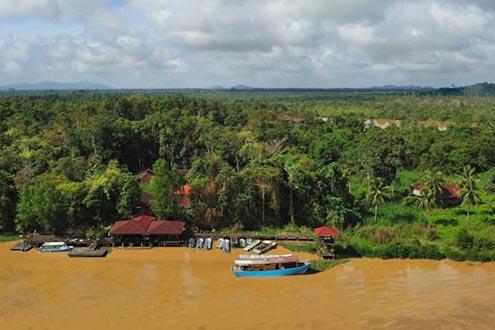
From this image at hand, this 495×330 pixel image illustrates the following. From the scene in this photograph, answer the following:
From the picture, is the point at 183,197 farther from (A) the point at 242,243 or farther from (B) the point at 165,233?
(A) the point at 242,243

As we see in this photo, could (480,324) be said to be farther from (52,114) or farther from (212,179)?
(52,114)

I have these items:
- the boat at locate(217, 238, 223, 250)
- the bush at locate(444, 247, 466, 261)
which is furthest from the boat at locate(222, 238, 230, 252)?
A: the bush at locate(444, 247, 466, 261)

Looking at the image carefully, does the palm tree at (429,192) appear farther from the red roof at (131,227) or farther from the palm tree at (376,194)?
the red roof at (131,227)

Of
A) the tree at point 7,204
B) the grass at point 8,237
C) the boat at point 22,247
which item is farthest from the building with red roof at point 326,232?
the tree at point 7,204

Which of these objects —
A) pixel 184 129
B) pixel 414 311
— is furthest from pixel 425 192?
pixel 184 129

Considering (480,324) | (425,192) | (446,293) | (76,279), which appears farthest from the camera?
(425,192)

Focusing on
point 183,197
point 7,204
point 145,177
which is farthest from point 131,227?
point 145,177

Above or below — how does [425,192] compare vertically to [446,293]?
above

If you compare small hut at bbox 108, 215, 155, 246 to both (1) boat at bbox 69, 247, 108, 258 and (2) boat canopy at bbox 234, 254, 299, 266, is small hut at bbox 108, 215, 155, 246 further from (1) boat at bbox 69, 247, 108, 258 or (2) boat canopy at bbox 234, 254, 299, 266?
(2) boat canopy at bbox 234, 254, 299, 266
